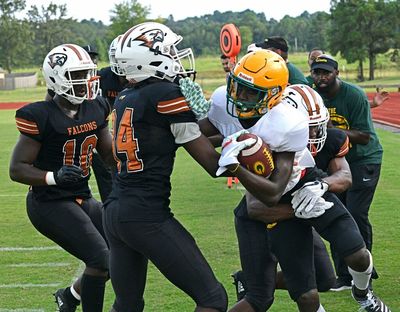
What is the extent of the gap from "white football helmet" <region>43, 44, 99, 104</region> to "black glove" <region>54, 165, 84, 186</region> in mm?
492

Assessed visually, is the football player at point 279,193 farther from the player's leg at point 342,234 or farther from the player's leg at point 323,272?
the player's leg at point 323,272

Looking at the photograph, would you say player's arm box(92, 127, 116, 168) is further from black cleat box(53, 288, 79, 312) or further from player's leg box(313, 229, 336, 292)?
player's leg box(313, 229, 336, 292)

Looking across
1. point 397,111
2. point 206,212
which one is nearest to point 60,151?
point 206,212

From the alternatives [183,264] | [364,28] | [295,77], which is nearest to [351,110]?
[295,77]

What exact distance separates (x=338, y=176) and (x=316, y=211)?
39 cm

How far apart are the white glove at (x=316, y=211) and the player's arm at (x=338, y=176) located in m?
0.15

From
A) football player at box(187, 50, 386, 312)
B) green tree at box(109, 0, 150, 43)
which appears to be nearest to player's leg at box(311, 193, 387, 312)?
Answer: football player at box(187, 50, 386, 312)

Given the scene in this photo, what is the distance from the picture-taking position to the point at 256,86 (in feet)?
14.7

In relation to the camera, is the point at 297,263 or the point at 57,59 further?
the point at 57,59

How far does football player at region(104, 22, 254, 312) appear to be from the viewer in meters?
4.32

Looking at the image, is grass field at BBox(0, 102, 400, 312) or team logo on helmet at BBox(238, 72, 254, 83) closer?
team logo on helmet at BBox(238, 72, 254, 83)

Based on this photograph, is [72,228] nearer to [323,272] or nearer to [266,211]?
[266,211]

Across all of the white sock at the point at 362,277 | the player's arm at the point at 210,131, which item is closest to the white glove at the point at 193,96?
the player's arm at the point at 210,131

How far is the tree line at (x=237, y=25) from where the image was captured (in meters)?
61.4
